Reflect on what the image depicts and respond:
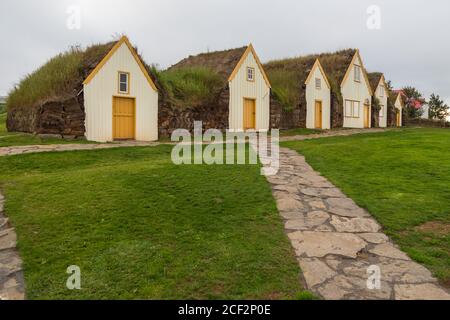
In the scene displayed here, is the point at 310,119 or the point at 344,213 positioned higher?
the point at 310,119

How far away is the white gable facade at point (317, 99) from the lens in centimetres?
2991

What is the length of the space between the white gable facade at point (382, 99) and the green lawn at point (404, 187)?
27871 mm

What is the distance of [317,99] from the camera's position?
30766 mm

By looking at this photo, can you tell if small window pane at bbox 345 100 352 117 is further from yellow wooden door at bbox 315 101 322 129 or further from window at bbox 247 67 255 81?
window at bbox 247 67 255 81

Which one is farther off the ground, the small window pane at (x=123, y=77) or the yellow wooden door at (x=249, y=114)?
the small window pane at (x=123, y=77)

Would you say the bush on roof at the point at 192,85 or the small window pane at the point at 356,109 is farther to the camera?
the small window pane at the point at 356,109

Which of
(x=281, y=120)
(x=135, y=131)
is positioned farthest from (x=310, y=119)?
(x=135, y=131)

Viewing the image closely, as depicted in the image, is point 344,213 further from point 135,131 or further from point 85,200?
point 135,131

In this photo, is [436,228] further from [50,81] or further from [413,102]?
[413,102]

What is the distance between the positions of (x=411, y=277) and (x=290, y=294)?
1.68 metres

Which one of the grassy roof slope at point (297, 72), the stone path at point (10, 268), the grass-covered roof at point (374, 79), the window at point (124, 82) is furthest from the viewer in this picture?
the grass-covered roof at point (374, 79)

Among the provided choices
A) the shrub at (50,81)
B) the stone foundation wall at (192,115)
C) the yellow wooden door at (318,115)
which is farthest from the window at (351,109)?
the shrub at (50,81)

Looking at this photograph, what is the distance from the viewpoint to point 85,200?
7289 millimetres

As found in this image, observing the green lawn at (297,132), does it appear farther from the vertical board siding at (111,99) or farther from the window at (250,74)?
the vertical board siding at (111,99)
